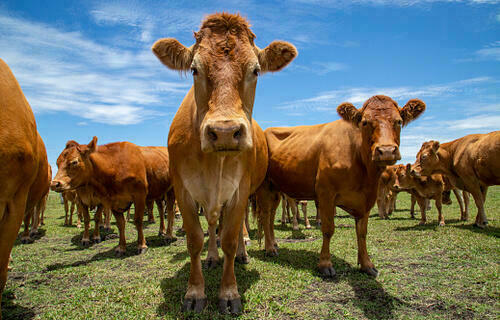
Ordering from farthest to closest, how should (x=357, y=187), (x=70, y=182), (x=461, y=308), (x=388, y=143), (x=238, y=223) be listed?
1. (x=70, y=182)
2. (x=357, y=187)
3. (x=388, y=143)
4. (x=238, y=223)
5. (x=461, y=308)

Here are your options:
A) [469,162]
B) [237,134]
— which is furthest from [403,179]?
[237,134]

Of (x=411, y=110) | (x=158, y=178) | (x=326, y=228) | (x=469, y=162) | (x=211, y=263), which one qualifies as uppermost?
(x=411, y=110)

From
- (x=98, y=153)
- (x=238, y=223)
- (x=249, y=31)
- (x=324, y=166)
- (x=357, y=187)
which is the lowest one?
(x=238, y=223)

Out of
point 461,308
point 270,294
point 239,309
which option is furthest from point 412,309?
point 239,309

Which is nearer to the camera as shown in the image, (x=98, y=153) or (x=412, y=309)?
(x=412, y=309)

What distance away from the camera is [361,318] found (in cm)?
341

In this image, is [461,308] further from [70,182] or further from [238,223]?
[70,182]

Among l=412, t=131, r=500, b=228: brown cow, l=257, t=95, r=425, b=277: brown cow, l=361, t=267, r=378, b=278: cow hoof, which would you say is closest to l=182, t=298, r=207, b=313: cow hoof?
l=257, t=95, r=425, b=277: brown cow

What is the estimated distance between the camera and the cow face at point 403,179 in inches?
474

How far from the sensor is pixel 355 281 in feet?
14.8

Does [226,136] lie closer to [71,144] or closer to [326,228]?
[326,228]

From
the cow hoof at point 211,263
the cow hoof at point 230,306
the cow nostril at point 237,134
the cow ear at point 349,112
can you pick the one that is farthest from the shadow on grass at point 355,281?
the cow nostril at point 237,134

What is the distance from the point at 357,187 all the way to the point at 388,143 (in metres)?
1.13

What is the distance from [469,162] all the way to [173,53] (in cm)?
1047
